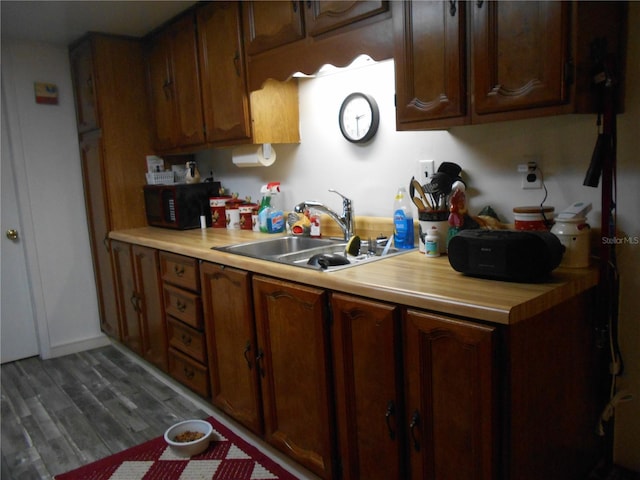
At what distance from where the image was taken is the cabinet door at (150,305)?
268 cm

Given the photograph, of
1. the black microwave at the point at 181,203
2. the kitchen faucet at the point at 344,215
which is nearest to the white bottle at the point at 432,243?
the kitchen faucet at the point at 344,215

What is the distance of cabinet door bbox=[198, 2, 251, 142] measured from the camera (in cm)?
A: 243

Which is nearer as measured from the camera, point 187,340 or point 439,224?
point 439,224

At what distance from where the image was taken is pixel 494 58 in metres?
1.42

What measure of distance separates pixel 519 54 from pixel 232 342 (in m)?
1.53

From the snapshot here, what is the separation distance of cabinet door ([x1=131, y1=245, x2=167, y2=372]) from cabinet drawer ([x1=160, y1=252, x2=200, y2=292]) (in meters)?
0.10

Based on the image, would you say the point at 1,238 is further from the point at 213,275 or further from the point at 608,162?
the point at 608,162

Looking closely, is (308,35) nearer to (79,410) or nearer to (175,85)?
(175,85)

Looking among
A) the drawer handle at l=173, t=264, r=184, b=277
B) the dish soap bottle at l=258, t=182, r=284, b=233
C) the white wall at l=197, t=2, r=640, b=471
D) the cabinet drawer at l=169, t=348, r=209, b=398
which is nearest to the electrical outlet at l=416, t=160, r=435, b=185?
the white wall at l=197, t=2, r=640, b=471

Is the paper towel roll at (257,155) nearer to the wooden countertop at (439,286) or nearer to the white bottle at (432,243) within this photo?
the wooden countertop at (439,286)

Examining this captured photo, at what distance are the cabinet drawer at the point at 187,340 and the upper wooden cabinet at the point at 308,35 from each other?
1.24 m

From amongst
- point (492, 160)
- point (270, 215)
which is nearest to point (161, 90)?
point (270, 215)

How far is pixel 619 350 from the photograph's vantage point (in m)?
1.59

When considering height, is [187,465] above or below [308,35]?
below
